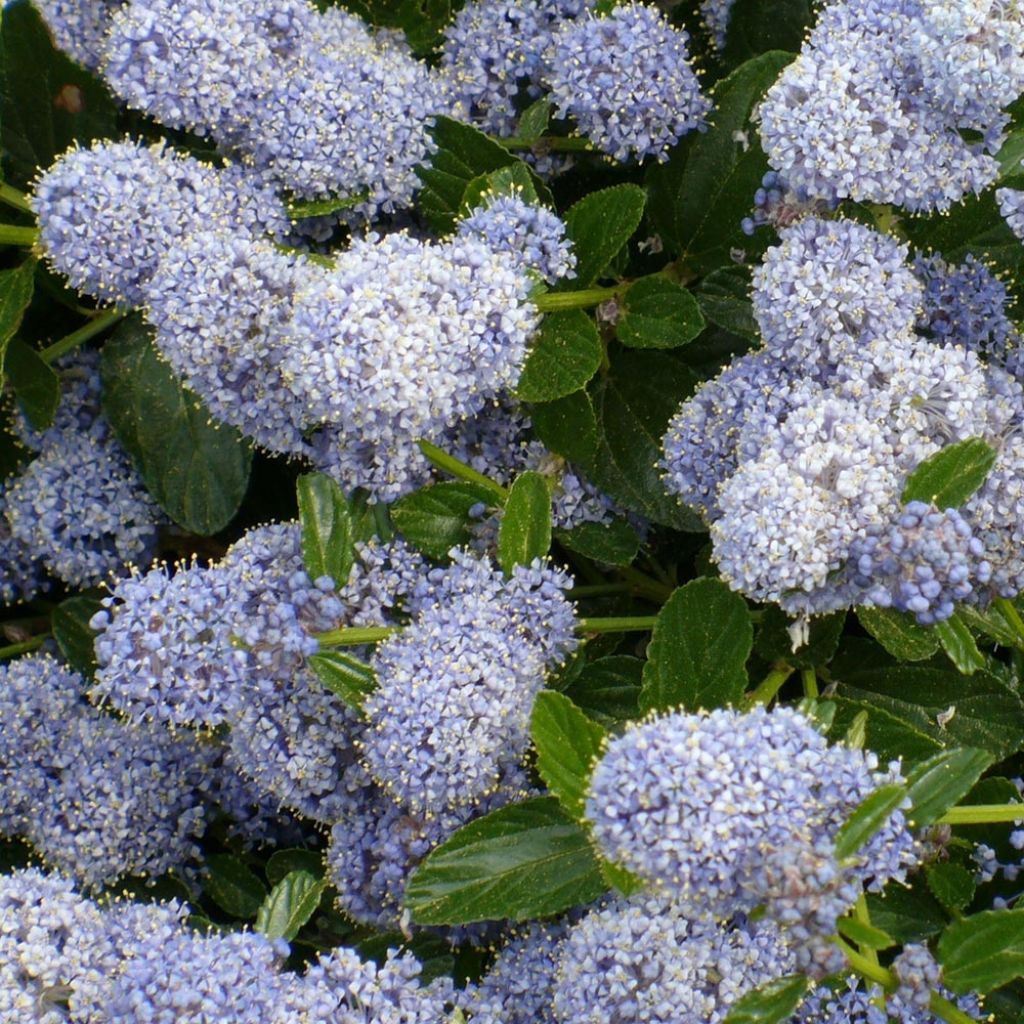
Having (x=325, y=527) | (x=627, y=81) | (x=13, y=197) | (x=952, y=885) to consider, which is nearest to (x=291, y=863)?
(x=325, y=527)

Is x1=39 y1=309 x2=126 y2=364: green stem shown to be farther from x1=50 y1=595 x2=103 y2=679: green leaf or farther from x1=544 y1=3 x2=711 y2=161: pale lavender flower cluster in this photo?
x1=544 y1=3 x2=711 y2=161: pale lavender flower cluster

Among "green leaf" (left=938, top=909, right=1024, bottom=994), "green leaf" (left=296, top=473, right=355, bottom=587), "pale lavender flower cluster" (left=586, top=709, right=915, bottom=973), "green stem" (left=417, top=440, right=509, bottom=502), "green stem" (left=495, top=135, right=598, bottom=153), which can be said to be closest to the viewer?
"pale lavender flower cluster" (left=586, top=709, right=915, bottom=973)

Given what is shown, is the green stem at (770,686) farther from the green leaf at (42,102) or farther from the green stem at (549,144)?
the green leaf at (42,102)

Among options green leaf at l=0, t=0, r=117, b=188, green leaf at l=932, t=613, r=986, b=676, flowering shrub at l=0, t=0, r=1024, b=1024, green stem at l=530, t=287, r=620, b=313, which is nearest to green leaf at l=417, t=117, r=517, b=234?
flowering shrub at l=0, t=0, r=1024, b=1024

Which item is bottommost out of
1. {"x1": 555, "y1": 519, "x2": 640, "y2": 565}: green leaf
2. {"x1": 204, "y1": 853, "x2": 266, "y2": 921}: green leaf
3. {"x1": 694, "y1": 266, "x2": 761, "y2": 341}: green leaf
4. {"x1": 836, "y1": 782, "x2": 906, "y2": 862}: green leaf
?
{"x1": 204, "y1": 853, "x2": 266, "y2": 921}: green leaf

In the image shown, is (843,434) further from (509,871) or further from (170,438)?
(170,438)

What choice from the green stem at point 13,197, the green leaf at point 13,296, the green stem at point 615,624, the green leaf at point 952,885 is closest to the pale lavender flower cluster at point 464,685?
the green stem at point 615,624

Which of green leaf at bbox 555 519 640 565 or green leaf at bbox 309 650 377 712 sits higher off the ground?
green leaf at bbox 555 519 640 565
